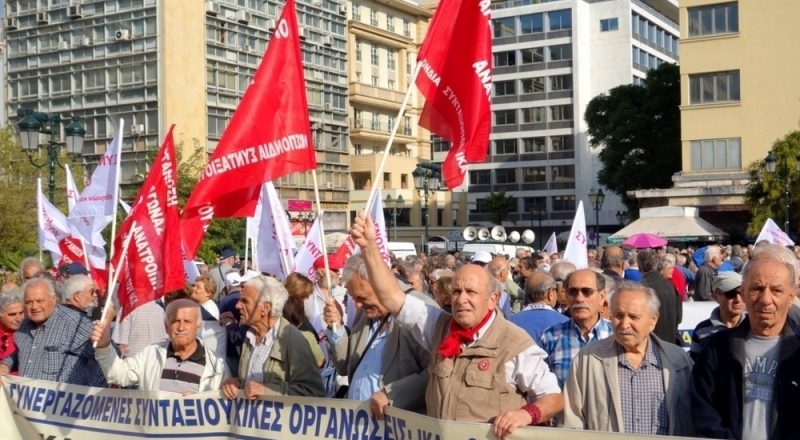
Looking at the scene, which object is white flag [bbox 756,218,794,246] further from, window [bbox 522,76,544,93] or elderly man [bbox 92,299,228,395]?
window [bbox 522,76,544,93]

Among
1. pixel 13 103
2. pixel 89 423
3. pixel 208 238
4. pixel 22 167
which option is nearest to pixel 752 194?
pixel 208 238

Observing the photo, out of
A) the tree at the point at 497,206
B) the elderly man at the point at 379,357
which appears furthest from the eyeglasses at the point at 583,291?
the tree at the point at 497,206

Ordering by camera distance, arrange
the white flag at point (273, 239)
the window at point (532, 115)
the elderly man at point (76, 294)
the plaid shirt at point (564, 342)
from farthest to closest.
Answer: the window at point (532, 115), the white flag at point (273, 239), the elderly man at point (76, 294), the plaid shirt at point (564, 342)

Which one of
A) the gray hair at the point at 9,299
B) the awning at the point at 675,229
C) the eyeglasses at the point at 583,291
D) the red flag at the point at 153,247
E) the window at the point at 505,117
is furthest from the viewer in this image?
the window at the point at 505,117

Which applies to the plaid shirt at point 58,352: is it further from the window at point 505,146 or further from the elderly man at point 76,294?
the window at point 505,146

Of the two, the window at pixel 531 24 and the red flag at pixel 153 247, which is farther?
the window at pixel 531 24

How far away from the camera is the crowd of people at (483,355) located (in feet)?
14.8

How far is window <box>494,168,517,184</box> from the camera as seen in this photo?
273 ft

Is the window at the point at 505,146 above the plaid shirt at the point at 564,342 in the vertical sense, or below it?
above

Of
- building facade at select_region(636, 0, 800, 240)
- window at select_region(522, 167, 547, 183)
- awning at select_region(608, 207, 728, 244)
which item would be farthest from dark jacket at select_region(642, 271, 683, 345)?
window at select_region(522, 167, 547, 183)

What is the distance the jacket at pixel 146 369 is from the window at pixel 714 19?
1599 inches

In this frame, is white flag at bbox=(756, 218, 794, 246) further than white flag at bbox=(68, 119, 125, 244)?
Yes

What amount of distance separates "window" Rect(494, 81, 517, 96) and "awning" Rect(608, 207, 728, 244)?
43.3 meters

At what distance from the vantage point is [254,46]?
191 feet
